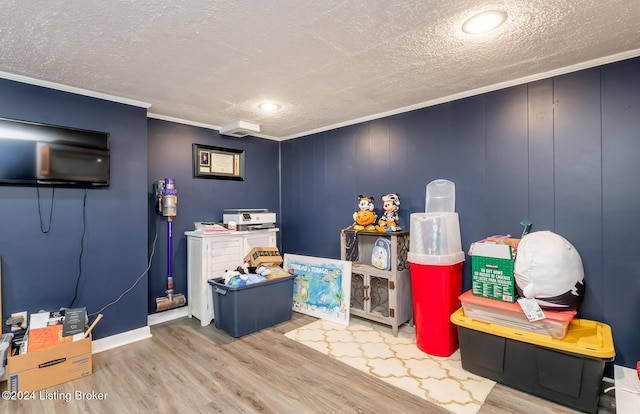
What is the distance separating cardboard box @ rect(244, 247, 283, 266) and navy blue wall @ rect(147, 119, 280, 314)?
74 cm

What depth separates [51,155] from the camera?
2428 millimetres

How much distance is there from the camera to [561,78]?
2.34 m

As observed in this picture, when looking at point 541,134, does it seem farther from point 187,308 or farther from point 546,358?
point 187,308

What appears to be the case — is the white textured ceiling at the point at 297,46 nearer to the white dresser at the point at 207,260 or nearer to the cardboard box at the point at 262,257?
the white dresser at the point at 207,260

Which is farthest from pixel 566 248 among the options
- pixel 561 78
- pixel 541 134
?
pixel 561 78

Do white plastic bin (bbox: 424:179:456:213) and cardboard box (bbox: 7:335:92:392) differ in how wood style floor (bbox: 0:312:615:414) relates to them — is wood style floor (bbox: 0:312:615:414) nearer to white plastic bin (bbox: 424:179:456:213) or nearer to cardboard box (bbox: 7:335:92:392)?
cardboard box (bbox: 7:335:92:392)

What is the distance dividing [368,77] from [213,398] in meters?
2.56

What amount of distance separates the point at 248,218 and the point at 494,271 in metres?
2.56

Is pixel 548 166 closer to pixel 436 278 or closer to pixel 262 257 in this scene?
pixel 436 278

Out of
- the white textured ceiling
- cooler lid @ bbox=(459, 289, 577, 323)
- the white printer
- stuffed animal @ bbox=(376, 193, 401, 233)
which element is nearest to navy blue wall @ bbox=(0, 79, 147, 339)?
the white textured ceiling

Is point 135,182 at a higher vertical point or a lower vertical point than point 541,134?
lower

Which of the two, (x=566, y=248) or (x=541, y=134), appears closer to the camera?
(x=566, y=248)

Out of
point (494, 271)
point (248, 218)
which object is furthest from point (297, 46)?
point (248, 218)

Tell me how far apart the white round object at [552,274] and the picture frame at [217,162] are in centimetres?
328
